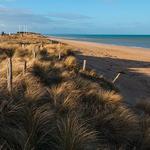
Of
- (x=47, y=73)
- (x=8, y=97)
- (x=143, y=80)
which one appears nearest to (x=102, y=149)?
(x=8, y=97)

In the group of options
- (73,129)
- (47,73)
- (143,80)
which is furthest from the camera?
(143,80)

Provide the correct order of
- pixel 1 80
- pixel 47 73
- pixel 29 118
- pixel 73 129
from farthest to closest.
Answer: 1. pixel 47 73
2. pixel 1 80
3. pixel 29 118
4. pixel 73 129

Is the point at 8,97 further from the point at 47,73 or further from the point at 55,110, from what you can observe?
the point at 47,73

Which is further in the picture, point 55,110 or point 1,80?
point 1,80

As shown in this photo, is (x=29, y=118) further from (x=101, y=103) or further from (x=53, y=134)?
(x=101, y=103)

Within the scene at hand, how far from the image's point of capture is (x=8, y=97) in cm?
834

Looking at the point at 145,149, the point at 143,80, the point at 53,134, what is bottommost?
the point at 143,80

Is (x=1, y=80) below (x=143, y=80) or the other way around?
the other way around

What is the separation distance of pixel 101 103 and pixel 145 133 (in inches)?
87.0

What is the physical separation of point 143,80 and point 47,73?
30.8 ft

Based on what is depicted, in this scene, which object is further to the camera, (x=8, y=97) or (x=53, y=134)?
(x=8, y=97)

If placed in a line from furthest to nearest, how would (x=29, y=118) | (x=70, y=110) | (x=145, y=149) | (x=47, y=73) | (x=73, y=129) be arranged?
(x=47, y=73) < (x=70, y=110) < (x=145, y=149) < (x=29, y=118) < (x=73, y=129)

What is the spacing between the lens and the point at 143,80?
21.9 meters

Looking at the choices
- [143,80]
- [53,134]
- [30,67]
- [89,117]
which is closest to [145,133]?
[89,117]
